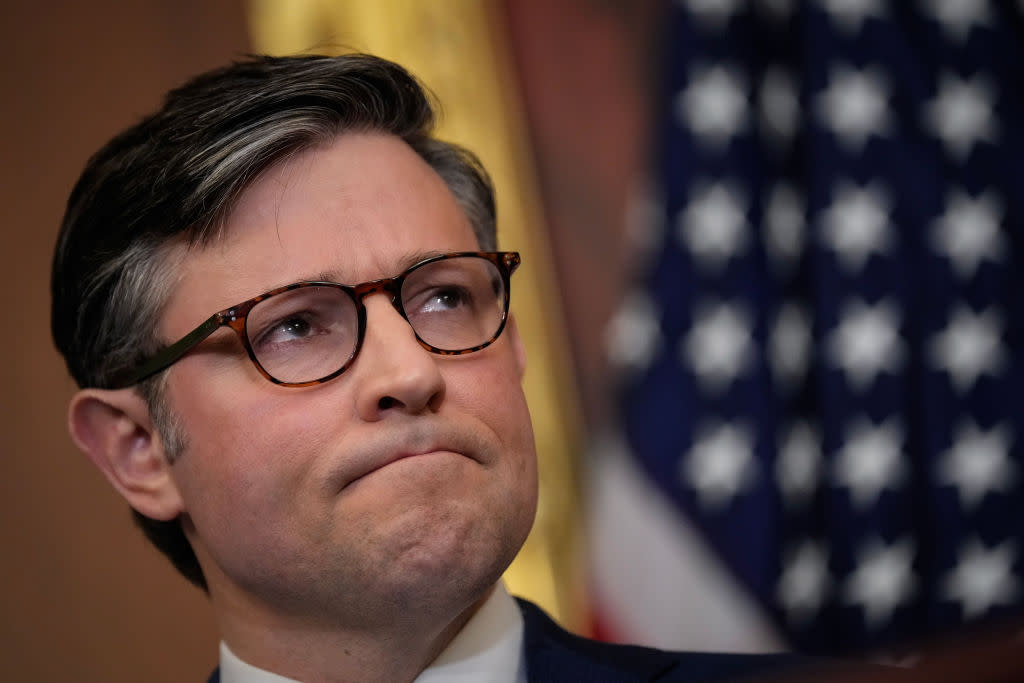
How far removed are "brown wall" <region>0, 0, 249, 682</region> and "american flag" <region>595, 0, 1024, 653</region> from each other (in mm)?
1192

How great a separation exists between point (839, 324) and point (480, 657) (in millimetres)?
1598

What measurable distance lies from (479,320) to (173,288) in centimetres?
42

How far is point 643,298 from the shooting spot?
8.23 feet

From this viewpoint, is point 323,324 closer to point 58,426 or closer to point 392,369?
point 392,369

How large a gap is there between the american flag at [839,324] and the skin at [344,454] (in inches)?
51.1

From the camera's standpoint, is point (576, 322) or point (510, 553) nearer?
point (510, 553)

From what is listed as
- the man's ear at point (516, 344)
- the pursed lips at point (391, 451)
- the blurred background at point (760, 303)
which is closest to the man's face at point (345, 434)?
the pursed lips at point (391, 451)

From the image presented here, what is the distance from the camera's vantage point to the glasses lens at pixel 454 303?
1259mm

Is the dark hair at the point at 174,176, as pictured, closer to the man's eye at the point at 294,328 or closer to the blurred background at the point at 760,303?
the man's eye at the point at 294,328

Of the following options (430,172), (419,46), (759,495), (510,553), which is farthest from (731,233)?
(510,553)

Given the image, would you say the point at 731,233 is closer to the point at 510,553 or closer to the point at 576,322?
the point at 576,322

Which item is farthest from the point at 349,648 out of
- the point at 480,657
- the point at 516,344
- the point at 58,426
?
the point at 58,426

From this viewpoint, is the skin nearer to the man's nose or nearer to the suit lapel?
the man's nose

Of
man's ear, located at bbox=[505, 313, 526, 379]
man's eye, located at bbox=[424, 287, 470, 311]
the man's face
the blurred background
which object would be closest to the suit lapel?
the man's face
